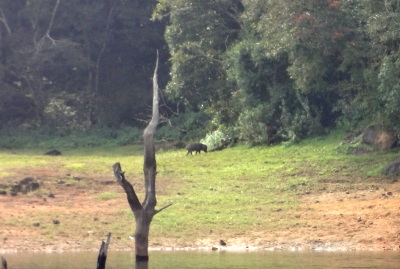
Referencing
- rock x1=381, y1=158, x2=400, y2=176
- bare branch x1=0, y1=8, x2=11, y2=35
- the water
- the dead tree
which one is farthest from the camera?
bare branch x1=0, y1=8, x2=11, y2=35

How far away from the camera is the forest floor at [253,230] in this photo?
14891mm

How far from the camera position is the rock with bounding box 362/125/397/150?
21.4 m

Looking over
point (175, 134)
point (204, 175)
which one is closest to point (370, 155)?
point (204, 175)

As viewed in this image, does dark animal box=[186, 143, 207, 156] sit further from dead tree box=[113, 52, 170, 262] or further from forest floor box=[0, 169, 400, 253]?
dead tree box=[113, 52, 170, 262]

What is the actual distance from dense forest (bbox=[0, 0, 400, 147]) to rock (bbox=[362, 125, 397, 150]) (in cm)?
43

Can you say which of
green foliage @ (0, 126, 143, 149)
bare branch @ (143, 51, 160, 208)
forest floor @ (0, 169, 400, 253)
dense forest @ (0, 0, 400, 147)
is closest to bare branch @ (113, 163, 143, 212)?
bare branch @ (143, 51, 160, 208)

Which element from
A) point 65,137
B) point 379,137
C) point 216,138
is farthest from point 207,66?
point 379,137

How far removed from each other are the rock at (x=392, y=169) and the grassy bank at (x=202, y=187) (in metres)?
0.22

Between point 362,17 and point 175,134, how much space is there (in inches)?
500

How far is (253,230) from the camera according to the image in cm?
1577

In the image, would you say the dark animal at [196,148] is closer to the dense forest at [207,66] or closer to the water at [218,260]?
the dense forest at [207,66]

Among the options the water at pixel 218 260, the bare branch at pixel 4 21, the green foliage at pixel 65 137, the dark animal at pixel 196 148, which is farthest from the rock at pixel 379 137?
the bare branch at pixel 4 21

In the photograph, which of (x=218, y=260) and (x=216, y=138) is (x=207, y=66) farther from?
(x=218, y=260)

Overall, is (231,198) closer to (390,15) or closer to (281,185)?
(281,185)
